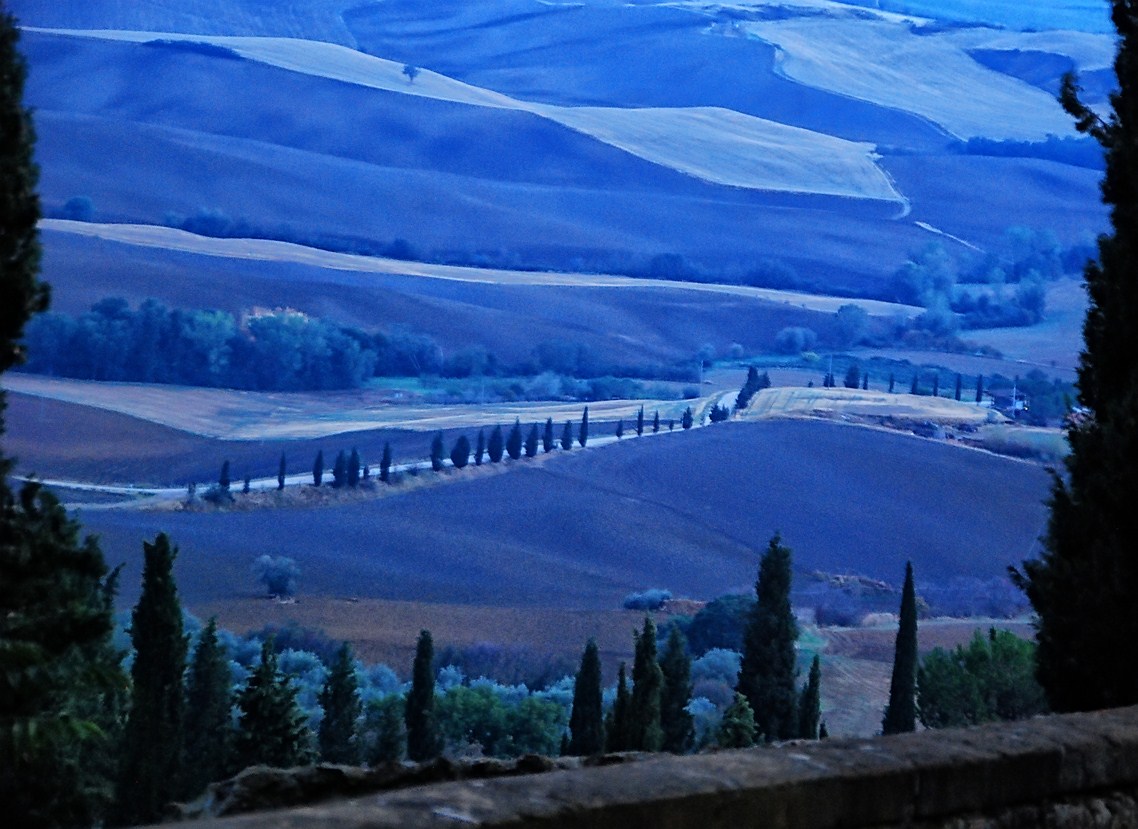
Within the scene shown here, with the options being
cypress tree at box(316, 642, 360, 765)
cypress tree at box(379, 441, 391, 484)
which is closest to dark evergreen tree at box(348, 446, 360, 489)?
cypress tree at box(379, 441, 391, 484)

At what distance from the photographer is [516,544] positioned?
80.5 feet

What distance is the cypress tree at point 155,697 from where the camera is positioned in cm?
1612

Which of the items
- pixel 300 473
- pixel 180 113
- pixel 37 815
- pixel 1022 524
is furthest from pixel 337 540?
pixel 37 815

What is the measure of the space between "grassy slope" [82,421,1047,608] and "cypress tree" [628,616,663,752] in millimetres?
5247

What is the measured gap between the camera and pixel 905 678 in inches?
820

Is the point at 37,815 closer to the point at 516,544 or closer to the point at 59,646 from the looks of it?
the point at 59,646

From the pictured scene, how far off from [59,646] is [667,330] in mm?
22064

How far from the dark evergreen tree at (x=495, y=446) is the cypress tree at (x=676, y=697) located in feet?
18.4

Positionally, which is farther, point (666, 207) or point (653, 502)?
point (666, 207)

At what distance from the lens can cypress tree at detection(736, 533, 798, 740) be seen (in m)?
20.8

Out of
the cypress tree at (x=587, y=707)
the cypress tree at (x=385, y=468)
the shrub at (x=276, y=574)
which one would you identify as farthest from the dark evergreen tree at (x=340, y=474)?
the cypress tree at (x=587, y=707)

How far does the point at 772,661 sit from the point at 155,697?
857 cm

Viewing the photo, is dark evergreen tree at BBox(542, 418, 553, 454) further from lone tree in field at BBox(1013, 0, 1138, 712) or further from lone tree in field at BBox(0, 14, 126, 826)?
lone tree in field at BBox(0, 14, 126, 826)

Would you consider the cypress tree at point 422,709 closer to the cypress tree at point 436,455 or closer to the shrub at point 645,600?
the shrub at point 645,600
